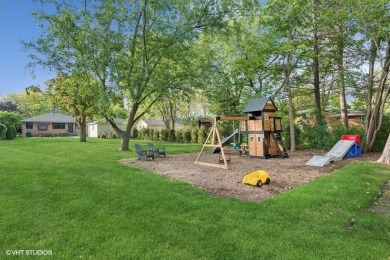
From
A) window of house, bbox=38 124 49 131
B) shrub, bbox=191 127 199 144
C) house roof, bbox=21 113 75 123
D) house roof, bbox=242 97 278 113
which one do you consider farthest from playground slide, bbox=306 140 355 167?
window of house, bbox=38 124 49 131

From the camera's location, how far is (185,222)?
4.67 m

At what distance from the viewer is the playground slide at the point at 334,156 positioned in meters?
11.1

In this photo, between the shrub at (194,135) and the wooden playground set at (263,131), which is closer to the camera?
the wooden playground set at (263,131)

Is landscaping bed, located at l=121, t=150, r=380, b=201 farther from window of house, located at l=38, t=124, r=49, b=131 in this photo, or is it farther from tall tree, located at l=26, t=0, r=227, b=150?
window of house, located at l=38, t=124, r=49, b=131

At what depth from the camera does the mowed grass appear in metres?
3.69

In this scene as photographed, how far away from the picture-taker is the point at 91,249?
12.2 ft

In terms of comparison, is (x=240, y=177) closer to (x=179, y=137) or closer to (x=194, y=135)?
(x=194, y=135)

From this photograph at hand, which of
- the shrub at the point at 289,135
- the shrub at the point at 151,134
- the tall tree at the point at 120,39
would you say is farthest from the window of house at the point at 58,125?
the shrub at the point at 289,135

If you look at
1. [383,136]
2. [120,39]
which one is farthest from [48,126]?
[383,136]

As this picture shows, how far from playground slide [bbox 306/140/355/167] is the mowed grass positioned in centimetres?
354

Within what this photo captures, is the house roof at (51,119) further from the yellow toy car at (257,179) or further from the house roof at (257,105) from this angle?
the yellow toy car at (257,179)

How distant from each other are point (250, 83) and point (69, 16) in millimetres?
15401

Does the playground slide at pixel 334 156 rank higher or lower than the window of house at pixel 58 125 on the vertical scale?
lower

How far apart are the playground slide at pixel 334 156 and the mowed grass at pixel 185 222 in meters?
3.54
